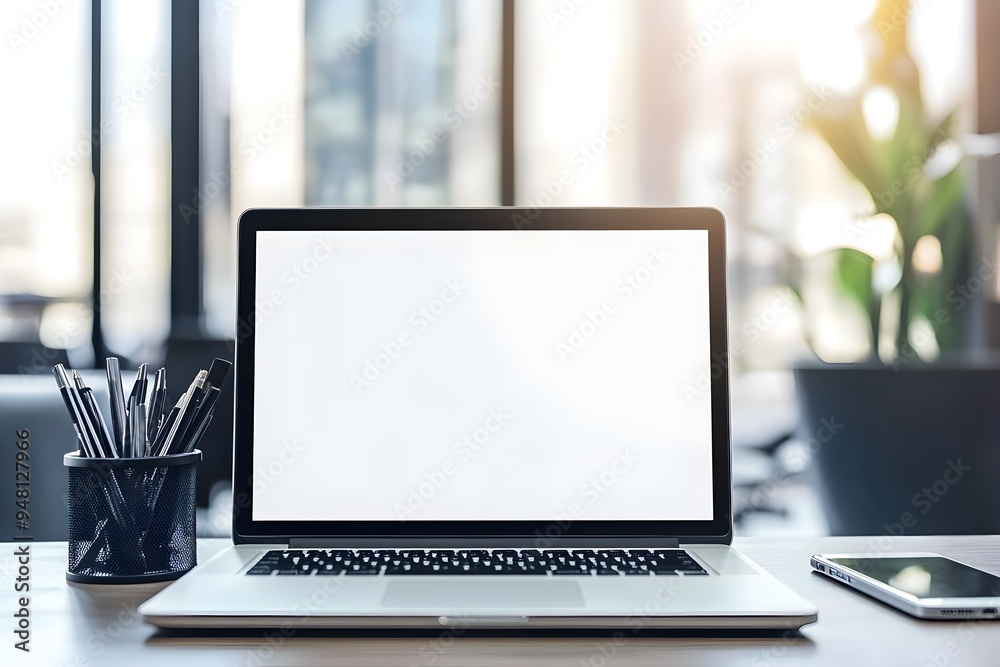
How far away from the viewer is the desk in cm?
45

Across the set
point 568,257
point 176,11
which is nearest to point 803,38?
point 176,11

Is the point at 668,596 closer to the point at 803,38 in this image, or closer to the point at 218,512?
the point at 218,512

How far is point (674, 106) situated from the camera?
2.72 meters

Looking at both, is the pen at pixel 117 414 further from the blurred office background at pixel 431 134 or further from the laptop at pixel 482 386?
the blurred office background at pixel 431 134

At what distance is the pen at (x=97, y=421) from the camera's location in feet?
2.07

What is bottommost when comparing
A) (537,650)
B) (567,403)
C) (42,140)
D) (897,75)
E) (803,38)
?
(537,650)

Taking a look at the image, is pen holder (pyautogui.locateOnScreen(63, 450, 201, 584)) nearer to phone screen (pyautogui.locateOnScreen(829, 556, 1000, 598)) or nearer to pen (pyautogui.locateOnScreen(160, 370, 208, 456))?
pen (pyautogui.locateOnScreen(160, 370, 208, 456))

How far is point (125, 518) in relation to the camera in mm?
602

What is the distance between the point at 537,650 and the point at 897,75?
2.36m

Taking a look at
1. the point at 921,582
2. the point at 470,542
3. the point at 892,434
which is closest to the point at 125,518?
the point at 470,542

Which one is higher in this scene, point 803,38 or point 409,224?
point 803,38

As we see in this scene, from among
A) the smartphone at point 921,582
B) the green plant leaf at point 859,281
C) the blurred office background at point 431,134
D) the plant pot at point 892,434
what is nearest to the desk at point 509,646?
the smartphone at point 921,582

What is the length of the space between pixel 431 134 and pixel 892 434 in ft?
5.45

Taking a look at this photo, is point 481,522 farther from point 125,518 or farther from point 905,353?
point 905,353
